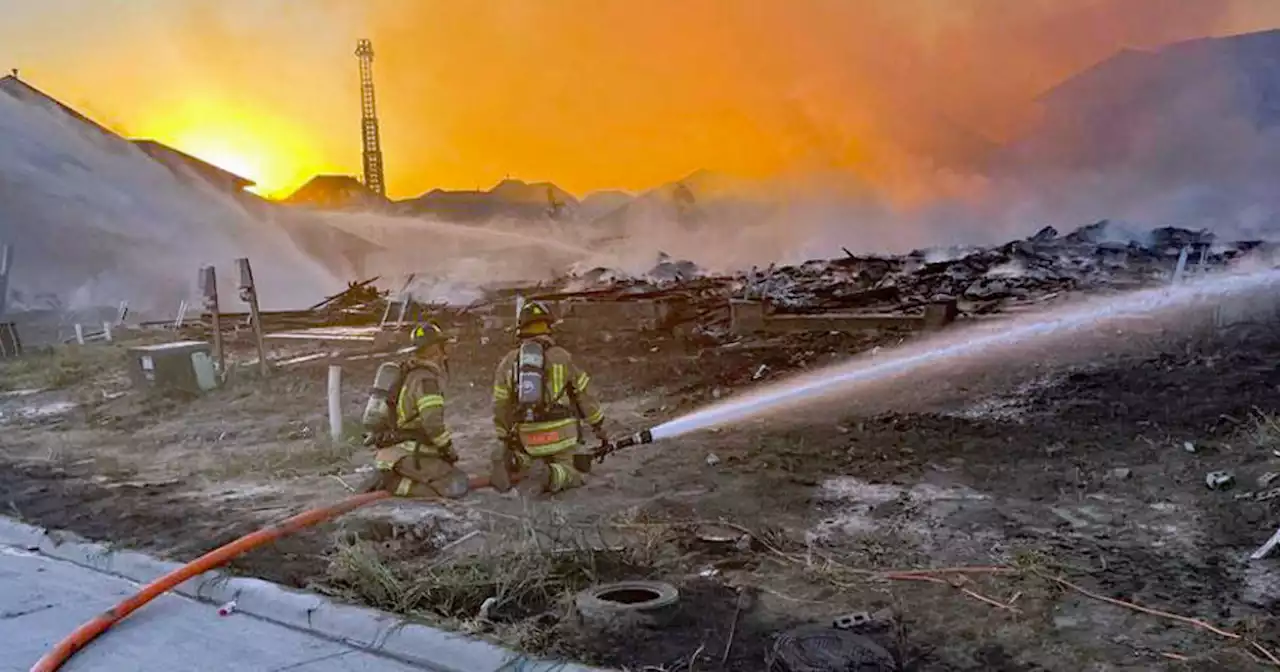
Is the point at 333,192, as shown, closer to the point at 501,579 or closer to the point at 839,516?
the point at 839,516

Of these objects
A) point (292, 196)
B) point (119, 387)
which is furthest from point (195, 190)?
point (119, 387)

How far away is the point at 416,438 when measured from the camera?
6598 millimetres

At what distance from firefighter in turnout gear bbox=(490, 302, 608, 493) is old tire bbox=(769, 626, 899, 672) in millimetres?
2748

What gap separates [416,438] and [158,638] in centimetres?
223

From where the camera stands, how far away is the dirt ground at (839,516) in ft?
13.7

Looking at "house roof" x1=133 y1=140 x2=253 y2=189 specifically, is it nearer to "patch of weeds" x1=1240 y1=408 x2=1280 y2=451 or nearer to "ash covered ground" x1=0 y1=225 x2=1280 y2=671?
"ash covered ground" x1=0 y1=225 x2=1280 y2=671

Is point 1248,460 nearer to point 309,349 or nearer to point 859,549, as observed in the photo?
point 859,549

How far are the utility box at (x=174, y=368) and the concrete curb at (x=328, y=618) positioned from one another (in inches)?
286

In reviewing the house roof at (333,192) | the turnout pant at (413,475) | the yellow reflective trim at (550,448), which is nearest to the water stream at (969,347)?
the yellow reflective trim at (550,448)

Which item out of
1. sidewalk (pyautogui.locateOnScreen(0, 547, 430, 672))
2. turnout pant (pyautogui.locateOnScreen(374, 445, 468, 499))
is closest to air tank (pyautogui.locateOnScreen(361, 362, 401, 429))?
turnout pant (pyautogui.locateOnScreen(374, 445, 468, 499))

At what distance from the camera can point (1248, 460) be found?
653 centimetres

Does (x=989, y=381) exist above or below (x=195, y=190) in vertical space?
below

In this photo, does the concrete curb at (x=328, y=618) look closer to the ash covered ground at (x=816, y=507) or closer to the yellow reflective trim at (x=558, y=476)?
the ash covered ground at (x=816, y=507)

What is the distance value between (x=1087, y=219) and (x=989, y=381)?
47.9 feet
